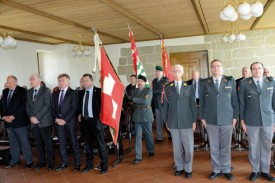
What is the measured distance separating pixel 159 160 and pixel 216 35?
550cm

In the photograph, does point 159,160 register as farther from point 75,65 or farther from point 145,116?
point 75,65

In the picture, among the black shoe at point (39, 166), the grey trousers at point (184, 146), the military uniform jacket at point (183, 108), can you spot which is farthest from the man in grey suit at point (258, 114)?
the black shoe at point (39, 166)

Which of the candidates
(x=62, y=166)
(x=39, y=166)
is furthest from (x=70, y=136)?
(x=39, y=166)

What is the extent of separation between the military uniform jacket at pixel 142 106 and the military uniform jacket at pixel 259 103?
1642 mm

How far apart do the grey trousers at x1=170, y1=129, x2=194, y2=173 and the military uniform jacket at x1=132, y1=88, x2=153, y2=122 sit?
92 cm

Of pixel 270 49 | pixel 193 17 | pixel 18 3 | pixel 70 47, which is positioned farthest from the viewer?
pixel 70 47

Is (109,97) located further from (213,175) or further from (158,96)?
(158,96)

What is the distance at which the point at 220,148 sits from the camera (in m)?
3.69

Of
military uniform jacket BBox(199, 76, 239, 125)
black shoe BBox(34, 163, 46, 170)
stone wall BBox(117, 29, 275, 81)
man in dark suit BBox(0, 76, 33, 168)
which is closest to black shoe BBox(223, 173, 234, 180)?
military uniform jacket BBox(199, 76, 239, 125)

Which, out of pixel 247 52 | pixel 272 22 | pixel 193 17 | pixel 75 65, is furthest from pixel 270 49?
pixel 75 65

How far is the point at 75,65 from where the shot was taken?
951 cm

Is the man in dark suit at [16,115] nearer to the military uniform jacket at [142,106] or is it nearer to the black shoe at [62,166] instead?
the black shoe at [62,166]

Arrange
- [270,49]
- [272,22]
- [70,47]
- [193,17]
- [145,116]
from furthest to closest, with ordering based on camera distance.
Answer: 1. [70,47]
2. [270,49]
3. [272,22]
4. [193,17]
5. [145,116]

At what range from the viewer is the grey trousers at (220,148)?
3559 mm
